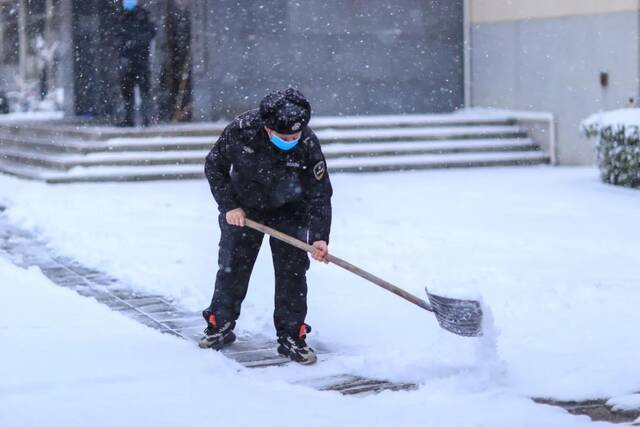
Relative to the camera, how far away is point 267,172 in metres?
5.76

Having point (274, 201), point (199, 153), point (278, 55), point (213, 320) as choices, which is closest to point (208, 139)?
point (199, 153)

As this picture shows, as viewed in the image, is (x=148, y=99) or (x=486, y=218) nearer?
(x=486, y=218)

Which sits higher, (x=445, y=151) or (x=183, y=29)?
(x=183, y=29)

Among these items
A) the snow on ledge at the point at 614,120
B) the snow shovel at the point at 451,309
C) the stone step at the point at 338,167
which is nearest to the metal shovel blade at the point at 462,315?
the snow shovel at the point at 451,309

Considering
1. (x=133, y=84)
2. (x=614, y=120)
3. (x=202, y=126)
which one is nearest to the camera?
(x=614, y=120)

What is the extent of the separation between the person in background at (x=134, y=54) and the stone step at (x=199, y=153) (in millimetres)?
1051

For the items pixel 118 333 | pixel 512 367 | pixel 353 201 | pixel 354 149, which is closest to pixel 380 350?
pixel 512 367

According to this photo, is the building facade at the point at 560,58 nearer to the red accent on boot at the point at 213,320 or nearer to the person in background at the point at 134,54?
the person in background at the point at 134,54

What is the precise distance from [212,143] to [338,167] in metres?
1.65

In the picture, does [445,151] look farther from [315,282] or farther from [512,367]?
[512,367]

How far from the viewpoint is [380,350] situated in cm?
614

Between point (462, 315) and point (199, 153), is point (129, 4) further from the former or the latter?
point (462, 315)

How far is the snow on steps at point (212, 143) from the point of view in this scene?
14430 mm

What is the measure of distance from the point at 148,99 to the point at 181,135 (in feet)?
3.08
